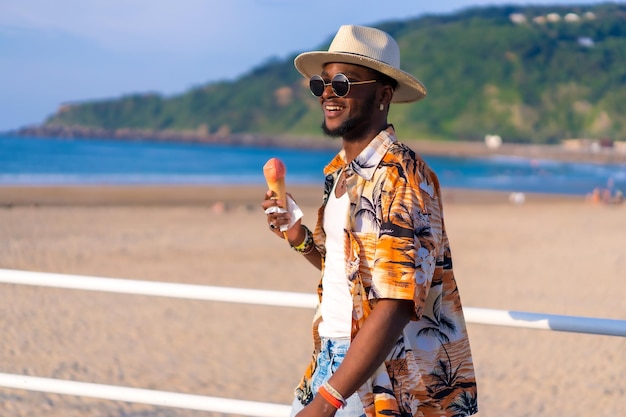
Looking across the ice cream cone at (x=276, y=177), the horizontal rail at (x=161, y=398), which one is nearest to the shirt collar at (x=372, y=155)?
the ice cream cone at (x=276, y=177)

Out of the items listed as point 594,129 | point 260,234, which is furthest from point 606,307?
point 594,129

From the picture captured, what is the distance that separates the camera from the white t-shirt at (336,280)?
1.94 meters

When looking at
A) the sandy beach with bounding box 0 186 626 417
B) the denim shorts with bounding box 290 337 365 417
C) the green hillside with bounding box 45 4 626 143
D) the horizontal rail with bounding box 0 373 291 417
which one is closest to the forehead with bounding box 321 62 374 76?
the denim shorts with bounding box 290 337 365 417

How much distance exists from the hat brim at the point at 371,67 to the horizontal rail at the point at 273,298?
0.71 metres

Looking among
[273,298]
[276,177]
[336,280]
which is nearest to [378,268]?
[336,280]

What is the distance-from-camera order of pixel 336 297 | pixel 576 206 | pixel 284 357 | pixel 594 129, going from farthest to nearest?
pixel 594 129, pixel 576 206, pixel 284 357, pixel 336 297

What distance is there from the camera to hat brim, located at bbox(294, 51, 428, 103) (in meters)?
1.97

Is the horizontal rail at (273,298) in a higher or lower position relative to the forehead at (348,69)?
lower

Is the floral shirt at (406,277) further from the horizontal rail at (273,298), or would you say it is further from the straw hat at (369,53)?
the horizontal rail at (273,298)

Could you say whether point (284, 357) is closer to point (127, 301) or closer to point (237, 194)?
point (127, 301)

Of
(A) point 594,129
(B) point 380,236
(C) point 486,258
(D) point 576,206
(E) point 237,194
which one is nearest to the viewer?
(B) point 380,236

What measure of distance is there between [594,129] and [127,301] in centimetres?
12702

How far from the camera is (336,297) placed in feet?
6.45

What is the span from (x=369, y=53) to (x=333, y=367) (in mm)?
737
